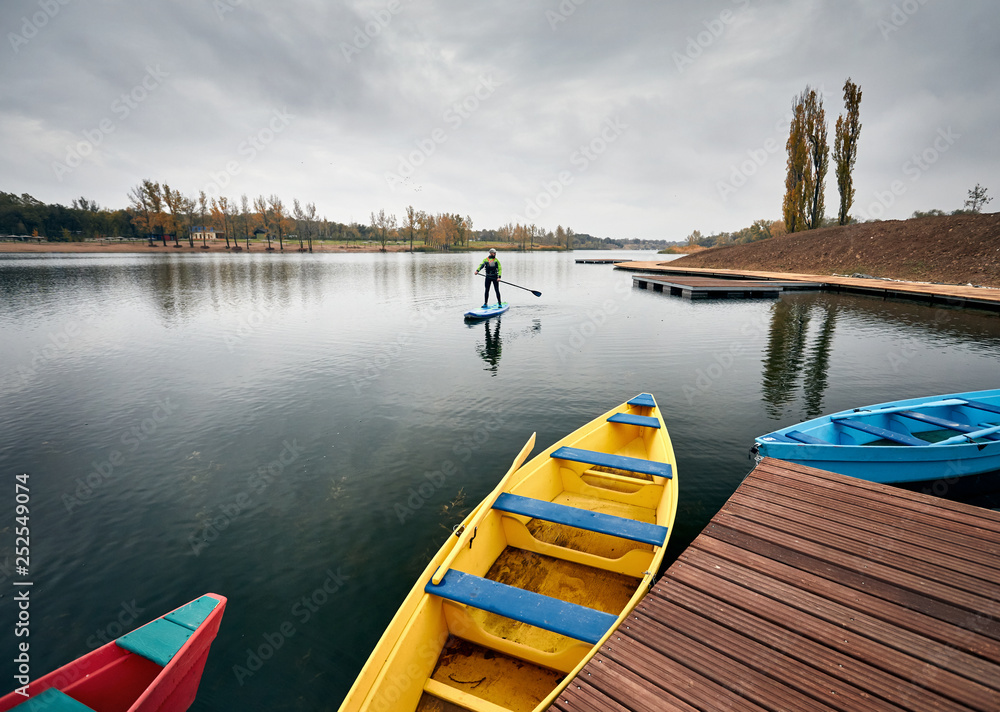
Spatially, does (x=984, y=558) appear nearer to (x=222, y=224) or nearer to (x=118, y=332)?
(x=118, y=332)

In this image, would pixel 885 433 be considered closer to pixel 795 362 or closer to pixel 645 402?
pixel 645 402

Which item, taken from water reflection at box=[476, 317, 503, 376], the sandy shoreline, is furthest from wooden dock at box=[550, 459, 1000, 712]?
the sandy shoreline

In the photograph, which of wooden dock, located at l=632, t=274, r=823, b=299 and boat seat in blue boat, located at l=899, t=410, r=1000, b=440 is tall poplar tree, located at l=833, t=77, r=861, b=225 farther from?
boat seat in blue boat, located at l=899, t=410, r=1000, b=440

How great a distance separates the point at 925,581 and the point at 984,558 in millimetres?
719

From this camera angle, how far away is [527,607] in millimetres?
3389

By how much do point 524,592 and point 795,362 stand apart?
13.4 metres

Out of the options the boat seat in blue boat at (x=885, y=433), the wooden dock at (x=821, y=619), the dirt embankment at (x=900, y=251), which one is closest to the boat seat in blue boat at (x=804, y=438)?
the boat seat in blue boat at (x=885, y=433)

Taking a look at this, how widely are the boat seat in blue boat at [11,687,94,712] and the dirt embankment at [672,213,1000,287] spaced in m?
42.6

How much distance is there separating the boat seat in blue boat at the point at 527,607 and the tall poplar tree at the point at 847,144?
59740mm


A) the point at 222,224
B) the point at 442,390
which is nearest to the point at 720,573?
the point at 442,390

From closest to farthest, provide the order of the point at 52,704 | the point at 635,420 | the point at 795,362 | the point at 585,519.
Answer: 1. the point at 52,704
2. the point at 585,519
3. the point at 635,420
4. the point at 795,362

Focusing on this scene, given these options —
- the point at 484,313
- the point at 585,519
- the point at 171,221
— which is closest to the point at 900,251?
the point at 484,313

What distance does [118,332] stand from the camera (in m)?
17.0

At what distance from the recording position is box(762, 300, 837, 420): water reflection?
10.1 metres
